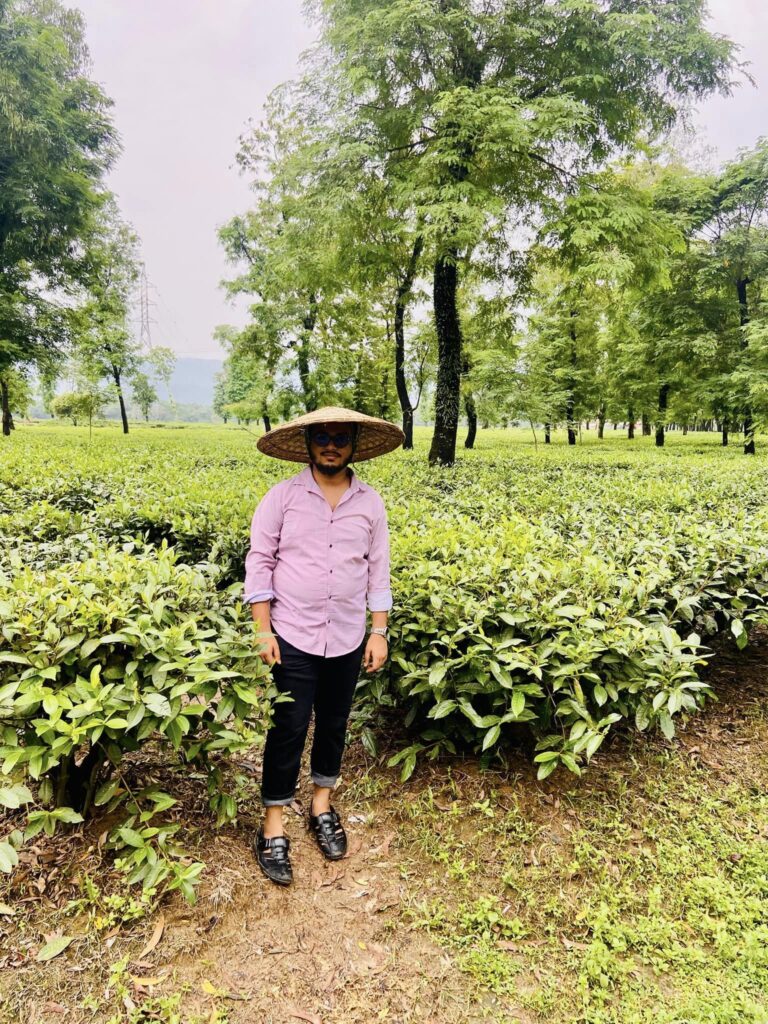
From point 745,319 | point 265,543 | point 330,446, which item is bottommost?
point 265,543

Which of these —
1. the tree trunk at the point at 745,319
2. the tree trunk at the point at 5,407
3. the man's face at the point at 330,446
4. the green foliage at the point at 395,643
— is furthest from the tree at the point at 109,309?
the tree trunk at the point at 745,319

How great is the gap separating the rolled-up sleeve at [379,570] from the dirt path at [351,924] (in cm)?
109

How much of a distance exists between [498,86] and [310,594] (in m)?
9.19

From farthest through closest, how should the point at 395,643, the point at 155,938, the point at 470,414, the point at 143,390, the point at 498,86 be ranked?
the point at 143,390, the point at 470,414, the point at 498,86, the point at 395,643, the point at 155,938

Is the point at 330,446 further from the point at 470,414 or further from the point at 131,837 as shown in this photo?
the point at 470,414

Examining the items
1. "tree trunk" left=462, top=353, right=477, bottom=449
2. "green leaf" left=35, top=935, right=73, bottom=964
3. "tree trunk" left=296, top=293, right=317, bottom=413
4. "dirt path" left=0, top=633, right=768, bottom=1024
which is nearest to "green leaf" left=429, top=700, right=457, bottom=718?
"dirt path" left=0, top=633, right=768, bottom=1024

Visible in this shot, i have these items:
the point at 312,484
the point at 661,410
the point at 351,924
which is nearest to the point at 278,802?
the point at 351,924

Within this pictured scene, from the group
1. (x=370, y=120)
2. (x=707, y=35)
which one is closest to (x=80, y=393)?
(x=370, y=120)

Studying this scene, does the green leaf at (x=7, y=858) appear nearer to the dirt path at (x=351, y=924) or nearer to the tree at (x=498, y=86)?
the dirt path at (x=351, y=924)

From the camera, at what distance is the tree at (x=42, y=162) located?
523 inches

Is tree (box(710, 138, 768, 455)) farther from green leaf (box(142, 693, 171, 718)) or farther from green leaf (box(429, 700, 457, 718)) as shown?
green leaf (box(142, 693, 171, 718))

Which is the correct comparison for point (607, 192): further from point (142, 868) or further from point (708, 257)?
point (708, 257)

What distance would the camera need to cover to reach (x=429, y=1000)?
1.79m

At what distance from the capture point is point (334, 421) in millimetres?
2160
